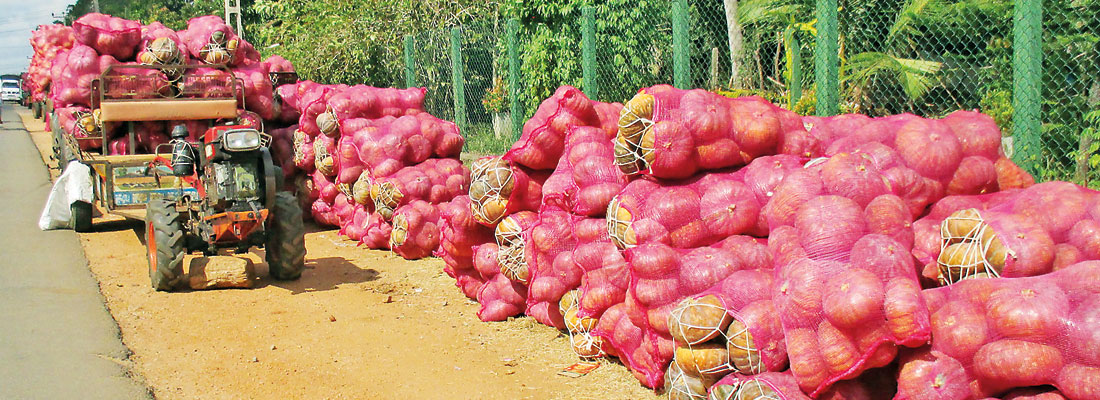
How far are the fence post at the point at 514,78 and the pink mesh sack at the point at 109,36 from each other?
5.14m

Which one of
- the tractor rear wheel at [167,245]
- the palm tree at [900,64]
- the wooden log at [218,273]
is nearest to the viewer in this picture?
the palm tree at [900,64]

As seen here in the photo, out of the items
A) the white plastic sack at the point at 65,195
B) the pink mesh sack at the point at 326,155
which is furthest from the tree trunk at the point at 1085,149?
the white plastic sack at the point at 65,195

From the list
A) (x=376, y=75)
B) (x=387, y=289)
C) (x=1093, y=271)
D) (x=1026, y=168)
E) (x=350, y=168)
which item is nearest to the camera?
(x=1093, y=271)

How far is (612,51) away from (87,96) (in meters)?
7.19

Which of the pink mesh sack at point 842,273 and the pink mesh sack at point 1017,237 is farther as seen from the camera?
the pink mesh sack at point 1017,237

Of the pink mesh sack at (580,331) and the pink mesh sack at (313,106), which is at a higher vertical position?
the pink mesh sack at (313,106)

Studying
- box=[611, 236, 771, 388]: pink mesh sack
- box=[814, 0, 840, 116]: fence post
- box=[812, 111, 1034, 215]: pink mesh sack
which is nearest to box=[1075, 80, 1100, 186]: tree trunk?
box=[812, 111, 1034, 215]: pink mesh sack

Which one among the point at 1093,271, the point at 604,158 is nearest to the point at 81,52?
the point at 604,158

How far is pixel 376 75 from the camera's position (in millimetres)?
17188

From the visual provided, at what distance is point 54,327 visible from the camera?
273 inches

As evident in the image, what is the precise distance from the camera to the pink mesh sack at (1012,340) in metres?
3.42

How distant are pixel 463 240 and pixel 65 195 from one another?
7.25 meters

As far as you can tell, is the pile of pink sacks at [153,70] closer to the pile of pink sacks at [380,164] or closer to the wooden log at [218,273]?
the pile of pink sacks at [380,164]

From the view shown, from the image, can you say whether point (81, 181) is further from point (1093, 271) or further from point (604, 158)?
point (1093, 271)
